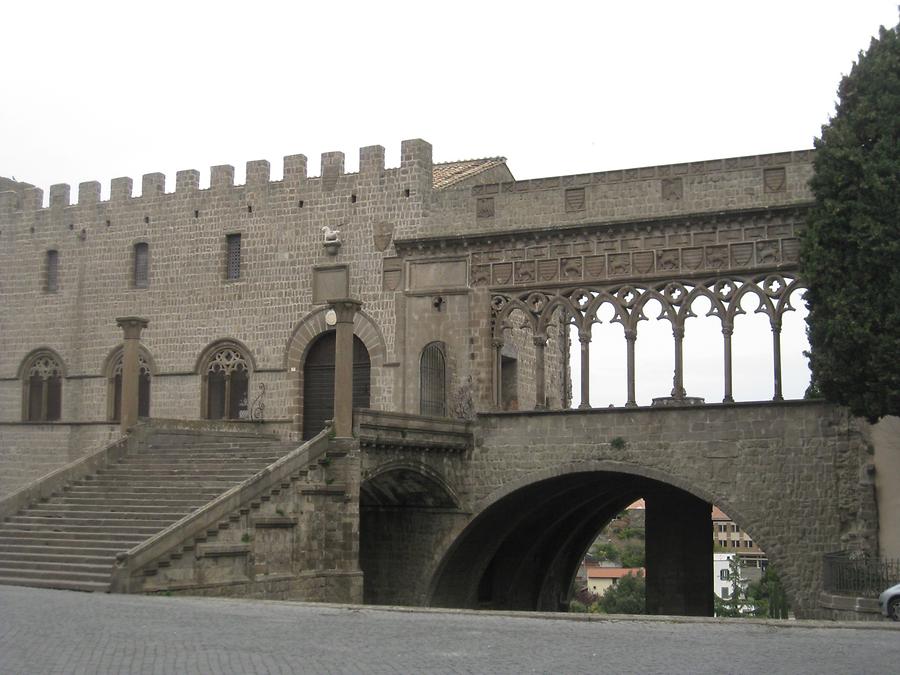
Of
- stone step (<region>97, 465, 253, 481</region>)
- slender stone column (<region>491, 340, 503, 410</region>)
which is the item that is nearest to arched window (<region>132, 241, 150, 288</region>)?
stone step (<region>97, 465, 253, 481</region>)

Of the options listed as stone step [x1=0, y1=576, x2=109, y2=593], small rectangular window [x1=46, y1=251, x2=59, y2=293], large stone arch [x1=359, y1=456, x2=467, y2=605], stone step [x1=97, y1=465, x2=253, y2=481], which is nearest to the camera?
stone step [x1=0, y1=576, x2=109, y2=593]

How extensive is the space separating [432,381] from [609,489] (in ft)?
21.8

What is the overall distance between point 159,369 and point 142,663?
20.8 m

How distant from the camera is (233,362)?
101ft

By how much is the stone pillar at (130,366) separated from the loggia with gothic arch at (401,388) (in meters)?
0.08

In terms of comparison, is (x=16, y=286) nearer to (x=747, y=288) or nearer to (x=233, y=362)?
(x=233, y=362)

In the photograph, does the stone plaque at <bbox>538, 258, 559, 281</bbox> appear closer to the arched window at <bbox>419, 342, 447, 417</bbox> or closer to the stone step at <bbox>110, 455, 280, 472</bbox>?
the arched window at <bbox>419, 342, 447, 417</bbox>

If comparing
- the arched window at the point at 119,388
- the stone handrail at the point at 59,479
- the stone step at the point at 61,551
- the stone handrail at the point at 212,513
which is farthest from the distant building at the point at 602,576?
the stone step at the point at 61,551

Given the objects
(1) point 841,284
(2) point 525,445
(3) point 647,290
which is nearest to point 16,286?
(2) point 525,445

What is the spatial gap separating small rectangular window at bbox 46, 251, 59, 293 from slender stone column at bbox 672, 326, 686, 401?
17238mm

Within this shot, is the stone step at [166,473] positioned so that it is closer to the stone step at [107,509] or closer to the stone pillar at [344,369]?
the stone step at [107,509]

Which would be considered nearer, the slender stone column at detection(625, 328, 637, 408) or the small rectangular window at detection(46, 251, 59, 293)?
the slender stone column at detection(625, 328, 637, 408)

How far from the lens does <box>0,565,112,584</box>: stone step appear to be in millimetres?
19203

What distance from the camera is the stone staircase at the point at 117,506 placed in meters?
20.0
